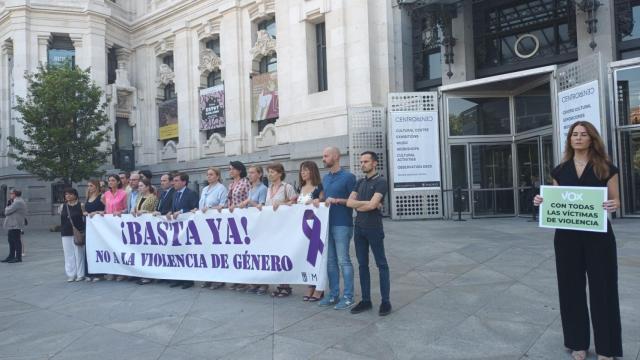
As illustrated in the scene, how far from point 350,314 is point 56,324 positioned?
3597 mm

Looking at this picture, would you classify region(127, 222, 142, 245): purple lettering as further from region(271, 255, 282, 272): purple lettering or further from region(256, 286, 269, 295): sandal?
region(271, 255, 282, 272): purple lettering

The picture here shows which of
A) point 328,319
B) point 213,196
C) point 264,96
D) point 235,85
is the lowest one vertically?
point 328,319

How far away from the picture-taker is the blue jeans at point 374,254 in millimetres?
5309

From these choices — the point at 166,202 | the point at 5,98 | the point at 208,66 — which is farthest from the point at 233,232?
the point at 5,98

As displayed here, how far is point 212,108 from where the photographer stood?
2566 centimetres

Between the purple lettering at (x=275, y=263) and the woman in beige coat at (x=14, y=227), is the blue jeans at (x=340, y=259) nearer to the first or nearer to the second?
the purple lettering at (x=275, y=263)

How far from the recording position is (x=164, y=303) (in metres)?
6.53

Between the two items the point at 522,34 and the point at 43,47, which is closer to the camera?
the point at 522,34

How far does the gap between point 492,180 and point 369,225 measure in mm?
11883

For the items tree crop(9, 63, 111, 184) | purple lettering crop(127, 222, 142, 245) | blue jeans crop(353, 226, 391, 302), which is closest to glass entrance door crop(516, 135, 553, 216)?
blue jeans crop(353, 226, 391, 302)

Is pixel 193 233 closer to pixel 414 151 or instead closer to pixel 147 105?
pixel 414 151

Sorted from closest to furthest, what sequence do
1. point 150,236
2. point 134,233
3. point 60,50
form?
1. point 150,236
2. point 134,233
3. point 60,50

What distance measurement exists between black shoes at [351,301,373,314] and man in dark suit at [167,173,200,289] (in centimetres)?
322

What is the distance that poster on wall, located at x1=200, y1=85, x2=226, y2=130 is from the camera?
25219mm
